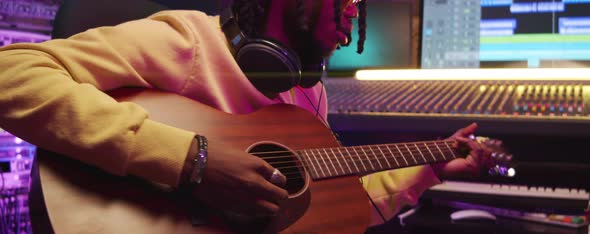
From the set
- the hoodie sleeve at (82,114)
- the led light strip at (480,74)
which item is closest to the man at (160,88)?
the hoodie sleeve at (82,114)

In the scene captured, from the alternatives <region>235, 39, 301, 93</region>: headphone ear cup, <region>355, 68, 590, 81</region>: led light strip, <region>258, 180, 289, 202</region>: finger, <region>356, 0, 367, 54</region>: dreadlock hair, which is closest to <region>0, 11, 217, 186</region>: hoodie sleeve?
<region>258, 180, 289, 202</region>: finger

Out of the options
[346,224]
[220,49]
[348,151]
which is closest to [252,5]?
[220,49]

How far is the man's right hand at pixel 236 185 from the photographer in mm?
806

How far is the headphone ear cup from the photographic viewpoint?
39.6 inches

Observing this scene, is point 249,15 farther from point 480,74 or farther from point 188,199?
point 480,74

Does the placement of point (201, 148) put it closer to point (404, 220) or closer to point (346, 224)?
point (346, 224)

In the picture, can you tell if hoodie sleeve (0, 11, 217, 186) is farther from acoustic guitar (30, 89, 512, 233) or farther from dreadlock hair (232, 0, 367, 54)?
dreadlock hair (232, 0, 367, 54)

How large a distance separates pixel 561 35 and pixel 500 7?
179mm

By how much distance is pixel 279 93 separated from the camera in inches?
44.4

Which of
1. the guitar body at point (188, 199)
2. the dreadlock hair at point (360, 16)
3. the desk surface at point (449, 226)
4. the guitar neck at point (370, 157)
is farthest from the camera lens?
the desk surface at point (449, 226)

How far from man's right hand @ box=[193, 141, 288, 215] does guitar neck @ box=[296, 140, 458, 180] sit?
15cm

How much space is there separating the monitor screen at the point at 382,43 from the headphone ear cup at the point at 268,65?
67 cm

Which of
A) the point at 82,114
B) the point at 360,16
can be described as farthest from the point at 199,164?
the point at 360,16

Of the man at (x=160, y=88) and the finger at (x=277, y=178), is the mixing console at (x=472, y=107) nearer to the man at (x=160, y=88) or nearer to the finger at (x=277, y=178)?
the man at (x=160, y=88)
